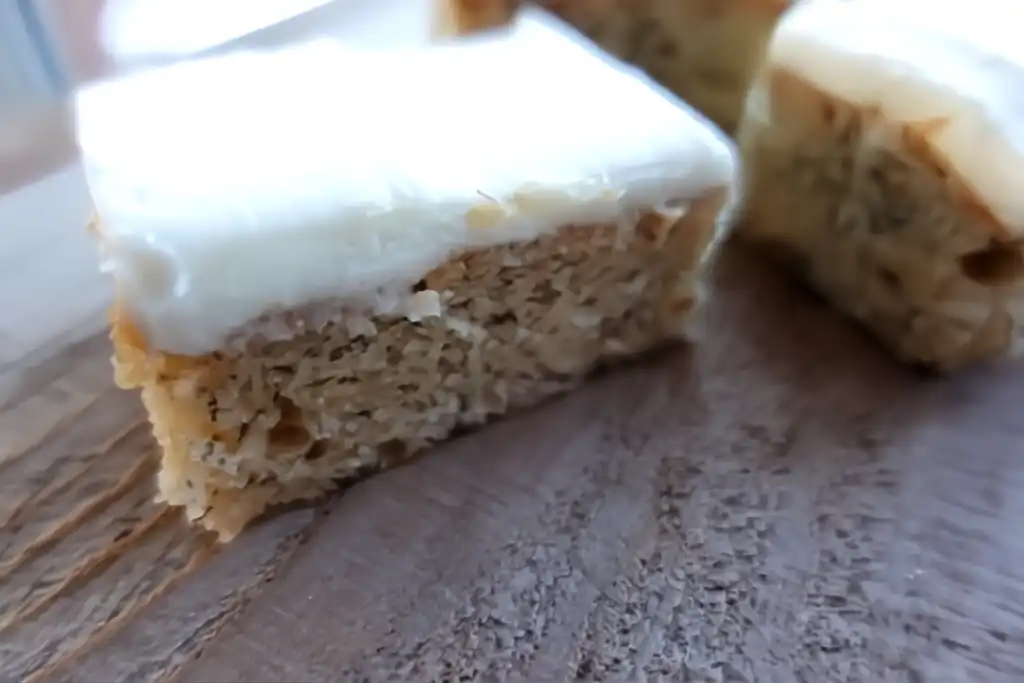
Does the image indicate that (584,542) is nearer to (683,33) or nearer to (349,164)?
(349,164)

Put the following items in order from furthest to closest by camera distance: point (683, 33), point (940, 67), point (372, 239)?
point (683, 33) → point (940, 67) → point (372, 239)

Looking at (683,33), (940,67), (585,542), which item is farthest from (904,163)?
(585,542)

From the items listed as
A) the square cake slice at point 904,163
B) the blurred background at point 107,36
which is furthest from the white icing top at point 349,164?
the blurred background at point 107,36

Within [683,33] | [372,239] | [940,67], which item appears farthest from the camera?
[683,33]

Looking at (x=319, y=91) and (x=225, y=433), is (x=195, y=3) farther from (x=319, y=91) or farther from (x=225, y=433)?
(x=225, y=433)

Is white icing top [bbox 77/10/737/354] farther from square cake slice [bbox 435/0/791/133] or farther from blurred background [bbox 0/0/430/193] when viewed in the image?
blurred background [bbox 0/0/430/193]

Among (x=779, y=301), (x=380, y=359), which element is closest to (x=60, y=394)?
(x=380, y=359)

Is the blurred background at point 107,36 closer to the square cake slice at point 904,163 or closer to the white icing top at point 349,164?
the white icing top at point 349,164
